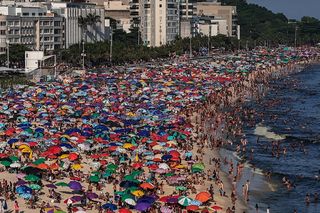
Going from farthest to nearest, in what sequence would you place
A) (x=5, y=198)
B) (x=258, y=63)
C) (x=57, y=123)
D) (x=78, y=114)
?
(x=258, y=63) → (x=78, y=114) → (x=57, y=123) → (x=5, y=198)

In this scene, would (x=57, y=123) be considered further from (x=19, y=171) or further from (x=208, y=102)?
(x=208, y=102)

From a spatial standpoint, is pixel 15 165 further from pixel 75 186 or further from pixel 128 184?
pixel 128 184

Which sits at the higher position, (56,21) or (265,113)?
(56,21)

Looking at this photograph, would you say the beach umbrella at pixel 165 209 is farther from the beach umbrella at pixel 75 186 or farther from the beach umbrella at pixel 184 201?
the beach umbrella at pixel 75 186

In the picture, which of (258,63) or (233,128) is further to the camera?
(258,63)

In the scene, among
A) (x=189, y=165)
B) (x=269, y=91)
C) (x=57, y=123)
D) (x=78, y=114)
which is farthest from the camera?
(x=269, y=91)

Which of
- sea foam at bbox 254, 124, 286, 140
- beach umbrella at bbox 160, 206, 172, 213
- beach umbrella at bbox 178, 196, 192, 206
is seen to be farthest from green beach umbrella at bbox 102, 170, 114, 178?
sea foam at bbox 254, 124, 286, 140

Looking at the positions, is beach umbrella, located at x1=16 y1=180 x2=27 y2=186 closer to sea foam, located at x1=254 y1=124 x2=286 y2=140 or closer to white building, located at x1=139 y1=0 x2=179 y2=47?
sea foam, located at x1=254 y1=124 x2=286 y2=140

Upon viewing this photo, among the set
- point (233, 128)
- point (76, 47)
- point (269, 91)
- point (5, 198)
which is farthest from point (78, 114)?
point (76, 47)

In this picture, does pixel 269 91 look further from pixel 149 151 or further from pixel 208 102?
pixel 149 151
